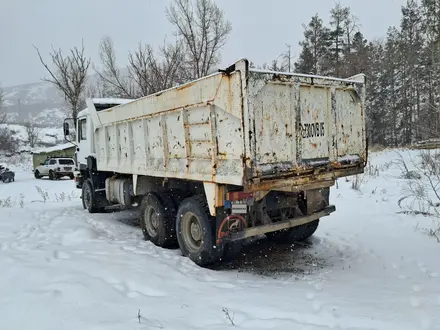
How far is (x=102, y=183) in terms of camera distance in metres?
9.53

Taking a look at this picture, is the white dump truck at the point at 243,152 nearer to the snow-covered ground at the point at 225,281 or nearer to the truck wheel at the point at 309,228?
the truck wheel at the point at 309,228

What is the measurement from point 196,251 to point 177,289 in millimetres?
1158

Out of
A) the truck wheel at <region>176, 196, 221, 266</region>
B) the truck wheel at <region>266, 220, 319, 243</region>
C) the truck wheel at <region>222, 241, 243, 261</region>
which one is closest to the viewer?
the truck wheel at <region>176, 196, 221, 266</region>

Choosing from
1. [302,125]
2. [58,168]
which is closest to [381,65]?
[58,168]

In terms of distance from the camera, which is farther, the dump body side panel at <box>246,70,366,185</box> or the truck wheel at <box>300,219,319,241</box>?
the truck wheel at <box>300,219,319,241</box>

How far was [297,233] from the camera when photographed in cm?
629

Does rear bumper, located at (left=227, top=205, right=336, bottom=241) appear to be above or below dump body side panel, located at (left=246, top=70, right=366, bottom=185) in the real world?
below

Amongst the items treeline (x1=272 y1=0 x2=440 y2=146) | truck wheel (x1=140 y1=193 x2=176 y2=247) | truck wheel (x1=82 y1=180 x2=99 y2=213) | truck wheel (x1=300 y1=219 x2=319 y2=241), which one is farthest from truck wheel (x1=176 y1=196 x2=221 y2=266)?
treeline (x1=272 y1=0 x2=440 y2=146)

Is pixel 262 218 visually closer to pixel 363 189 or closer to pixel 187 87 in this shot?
pixel 187 87

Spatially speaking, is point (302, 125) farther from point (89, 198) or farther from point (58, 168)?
point (58, 168)

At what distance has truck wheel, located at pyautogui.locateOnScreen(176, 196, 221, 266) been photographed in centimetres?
497

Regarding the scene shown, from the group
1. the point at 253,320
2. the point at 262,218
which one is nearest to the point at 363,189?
the point at 262,218

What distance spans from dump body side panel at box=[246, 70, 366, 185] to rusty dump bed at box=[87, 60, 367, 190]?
1 cm

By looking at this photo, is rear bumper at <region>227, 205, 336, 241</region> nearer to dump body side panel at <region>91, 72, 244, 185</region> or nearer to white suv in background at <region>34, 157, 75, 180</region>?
dump body side panel at <region>91, 72, 244, 185</region>
